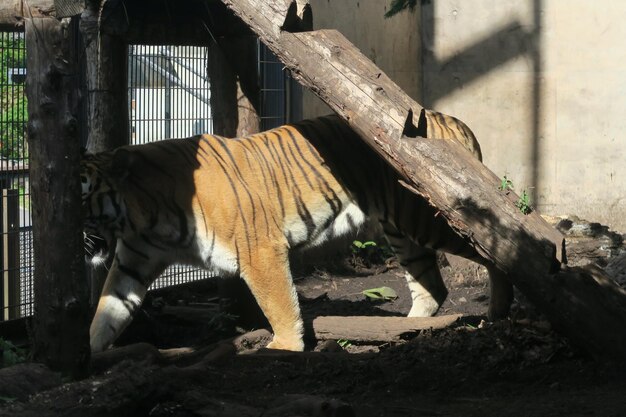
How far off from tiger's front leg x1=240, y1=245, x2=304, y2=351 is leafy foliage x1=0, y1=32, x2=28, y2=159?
1.79m

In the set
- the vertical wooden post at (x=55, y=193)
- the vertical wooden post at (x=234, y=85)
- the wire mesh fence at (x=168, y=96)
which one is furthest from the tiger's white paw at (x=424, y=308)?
the vertical wooden post at (x=55, y=193)

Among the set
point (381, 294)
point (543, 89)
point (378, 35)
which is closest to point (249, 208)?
point (381, 294)

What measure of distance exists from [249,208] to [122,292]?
94 cm

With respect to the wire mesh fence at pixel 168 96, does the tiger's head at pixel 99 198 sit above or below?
below

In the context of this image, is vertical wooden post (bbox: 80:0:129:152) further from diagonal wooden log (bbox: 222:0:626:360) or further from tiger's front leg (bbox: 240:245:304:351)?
tiger's front leg (bbox: 240:245:304:351)

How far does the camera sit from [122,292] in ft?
19.9

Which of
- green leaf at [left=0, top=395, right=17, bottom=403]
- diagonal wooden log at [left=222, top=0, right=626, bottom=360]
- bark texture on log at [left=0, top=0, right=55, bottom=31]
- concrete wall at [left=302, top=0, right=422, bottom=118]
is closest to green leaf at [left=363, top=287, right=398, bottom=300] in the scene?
concrete wall at [left=302, top=0, right=422, bottom=118]

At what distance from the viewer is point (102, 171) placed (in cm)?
599

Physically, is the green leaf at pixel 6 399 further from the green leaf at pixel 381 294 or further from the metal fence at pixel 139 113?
the green leaf at pixel 381 294

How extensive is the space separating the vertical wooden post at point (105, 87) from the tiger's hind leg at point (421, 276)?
197 centimetres

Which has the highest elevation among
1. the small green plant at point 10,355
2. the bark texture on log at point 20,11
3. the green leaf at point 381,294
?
the bark texture on log at point 20,11

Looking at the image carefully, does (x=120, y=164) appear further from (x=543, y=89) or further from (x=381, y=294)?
(x=543, y=89)

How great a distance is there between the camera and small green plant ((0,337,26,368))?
5246 millimetres

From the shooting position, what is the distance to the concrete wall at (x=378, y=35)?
9.45 m
